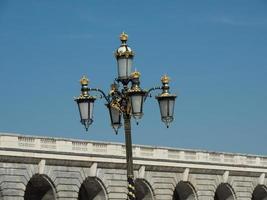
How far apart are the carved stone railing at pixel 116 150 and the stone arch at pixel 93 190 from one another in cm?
180

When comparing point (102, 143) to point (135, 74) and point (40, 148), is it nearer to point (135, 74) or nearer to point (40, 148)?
point (40, 148)

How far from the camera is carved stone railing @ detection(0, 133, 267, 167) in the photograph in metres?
49.1

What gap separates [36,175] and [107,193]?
239 inches

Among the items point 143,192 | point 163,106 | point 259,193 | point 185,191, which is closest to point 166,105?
point 163,106

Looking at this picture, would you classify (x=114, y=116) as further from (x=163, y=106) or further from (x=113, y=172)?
(x=113, y=172)

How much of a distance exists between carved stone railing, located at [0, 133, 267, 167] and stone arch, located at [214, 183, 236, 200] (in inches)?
67.0

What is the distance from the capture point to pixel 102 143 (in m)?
54.9

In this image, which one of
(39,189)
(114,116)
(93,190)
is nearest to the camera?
(114,116)

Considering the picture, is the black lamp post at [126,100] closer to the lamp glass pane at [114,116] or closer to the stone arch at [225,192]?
the lamp glass pane at [114,116]

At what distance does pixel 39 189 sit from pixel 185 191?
14.1 m

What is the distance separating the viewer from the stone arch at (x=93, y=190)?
55.1 meters

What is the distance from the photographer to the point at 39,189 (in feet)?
172

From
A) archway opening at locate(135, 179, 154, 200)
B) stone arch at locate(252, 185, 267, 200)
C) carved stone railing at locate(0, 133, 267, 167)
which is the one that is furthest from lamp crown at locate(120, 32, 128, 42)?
stone arch at locate(252, 185, 267, 200)

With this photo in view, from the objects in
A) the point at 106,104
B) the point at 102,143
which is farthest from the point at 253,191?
the point at 106,104
